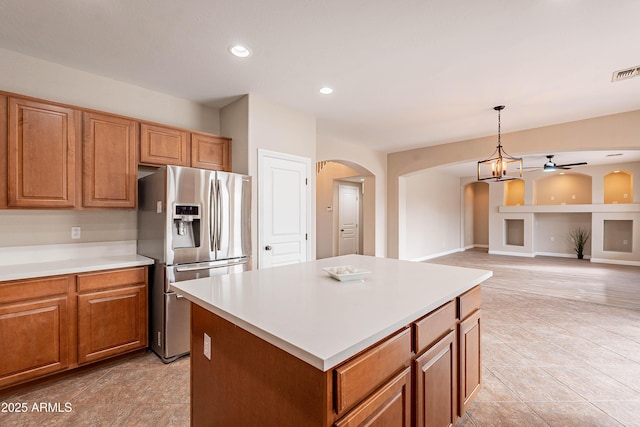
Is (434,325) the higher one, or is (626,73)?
(626,73)

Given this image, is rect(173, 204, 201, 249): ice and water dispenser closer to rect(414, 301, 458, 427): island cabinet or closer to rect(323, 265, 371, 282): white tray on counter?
rect(323, 265, 371, 282): white tray on counter

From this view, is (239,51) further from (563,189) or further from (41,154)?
(563,189)

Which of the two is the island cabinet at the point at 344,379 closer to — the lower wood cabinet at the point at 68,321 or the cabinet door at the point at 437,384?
the cabinet door at the point at 437,384

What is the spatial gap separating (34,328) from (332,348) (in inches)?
97.2

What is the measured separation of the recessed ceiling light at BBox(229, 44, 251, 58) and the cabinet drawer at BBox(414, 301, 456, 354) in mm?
2397

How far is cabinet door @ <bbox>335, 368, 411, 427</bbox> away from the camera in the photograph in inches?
38.3

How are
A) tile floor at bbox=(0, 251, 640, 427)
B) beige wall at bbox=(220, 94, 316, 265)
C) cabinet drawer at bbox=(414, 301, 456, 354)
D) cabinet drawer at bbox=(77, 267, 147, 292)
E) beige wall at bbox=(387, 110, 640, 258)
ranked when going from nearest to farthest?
cabinet drawer at bbox=(414, 301, 456, 354) → tile floor at bbox=(0, 251, 640, 427) → cabinet drawer at bbox=(77, 267, 147, 292) → beige wall at bbox=(220, 94, 316, 265) → beige wall at bbox=(387, 110, 640, 258)

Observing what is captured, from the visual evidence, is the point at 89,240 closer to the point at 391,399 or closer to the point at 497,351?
the point at 391,399

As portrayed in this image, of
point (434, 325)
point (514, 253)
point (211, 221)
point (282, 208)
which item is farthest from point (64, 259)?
point (514, 253)

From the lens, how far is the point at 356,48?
242 centimetres

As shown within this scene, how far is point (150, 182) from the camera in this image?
2.76 meters

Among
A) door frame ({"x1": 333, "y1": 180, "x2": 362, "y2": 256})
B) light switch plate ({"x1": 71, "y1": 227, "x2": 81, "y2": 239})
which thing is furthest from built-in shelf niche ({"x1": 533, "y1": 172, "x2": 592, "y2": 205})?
light switch plate ({"x1": 71, "y1": 227, "x2": 81, "y2": 239})

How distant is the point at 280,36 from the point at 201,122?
179 centimetres

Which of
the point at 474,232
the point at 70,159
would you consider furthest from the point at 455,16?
the point at 474,232
